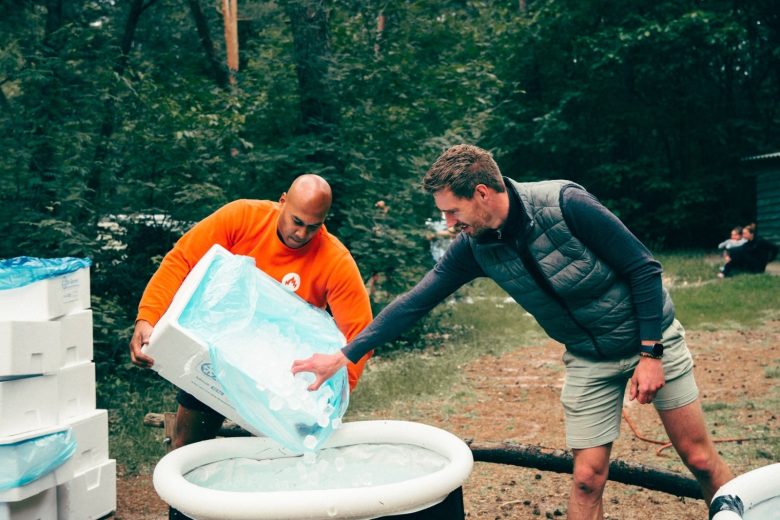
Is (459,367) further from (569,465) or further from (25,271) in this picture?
(25,271)

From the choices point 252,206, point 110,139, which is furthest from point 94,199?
point 252,206

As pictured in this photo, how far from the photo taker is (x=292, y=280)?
124 inches

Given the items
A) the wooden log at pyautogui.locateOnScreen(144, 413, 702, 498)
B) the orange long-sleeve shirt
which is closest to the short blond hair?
the orange long-sleeve shirt

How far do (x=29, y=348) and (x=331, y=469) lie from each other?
150 cm

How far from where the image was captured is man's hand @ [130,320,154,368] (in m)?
2.71

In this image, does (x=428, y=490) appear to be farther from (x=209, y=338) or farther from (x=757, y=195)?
(x=757, y=195)

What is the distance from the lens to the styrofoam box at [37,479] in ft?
10.8

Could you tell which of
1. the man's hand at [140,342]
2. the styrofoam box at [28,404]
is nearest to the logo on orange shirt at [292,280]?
the man's hand at [140,342]

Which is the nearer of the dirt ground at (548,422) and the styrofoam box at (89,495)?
the styrofoam box at (89,495)

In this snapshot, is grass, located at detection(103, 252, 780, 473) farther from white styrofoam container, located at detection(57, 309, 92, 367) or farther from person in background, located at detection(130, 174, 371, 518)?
person in background, located at detection(130, 174, 371, 518)

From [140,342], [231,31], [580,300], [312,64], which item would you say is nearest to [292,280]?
[140,342]

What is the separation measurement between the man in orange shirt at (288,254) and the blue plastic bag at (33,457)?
0.67 meters

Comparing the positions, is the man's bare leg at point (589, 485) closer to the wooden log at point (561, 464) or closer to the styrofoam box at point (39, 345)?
the wooden log at point (561, 464)

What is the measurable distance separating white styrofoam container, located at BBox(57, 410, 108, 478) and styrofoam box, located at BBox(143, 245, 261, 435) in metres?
1.46
